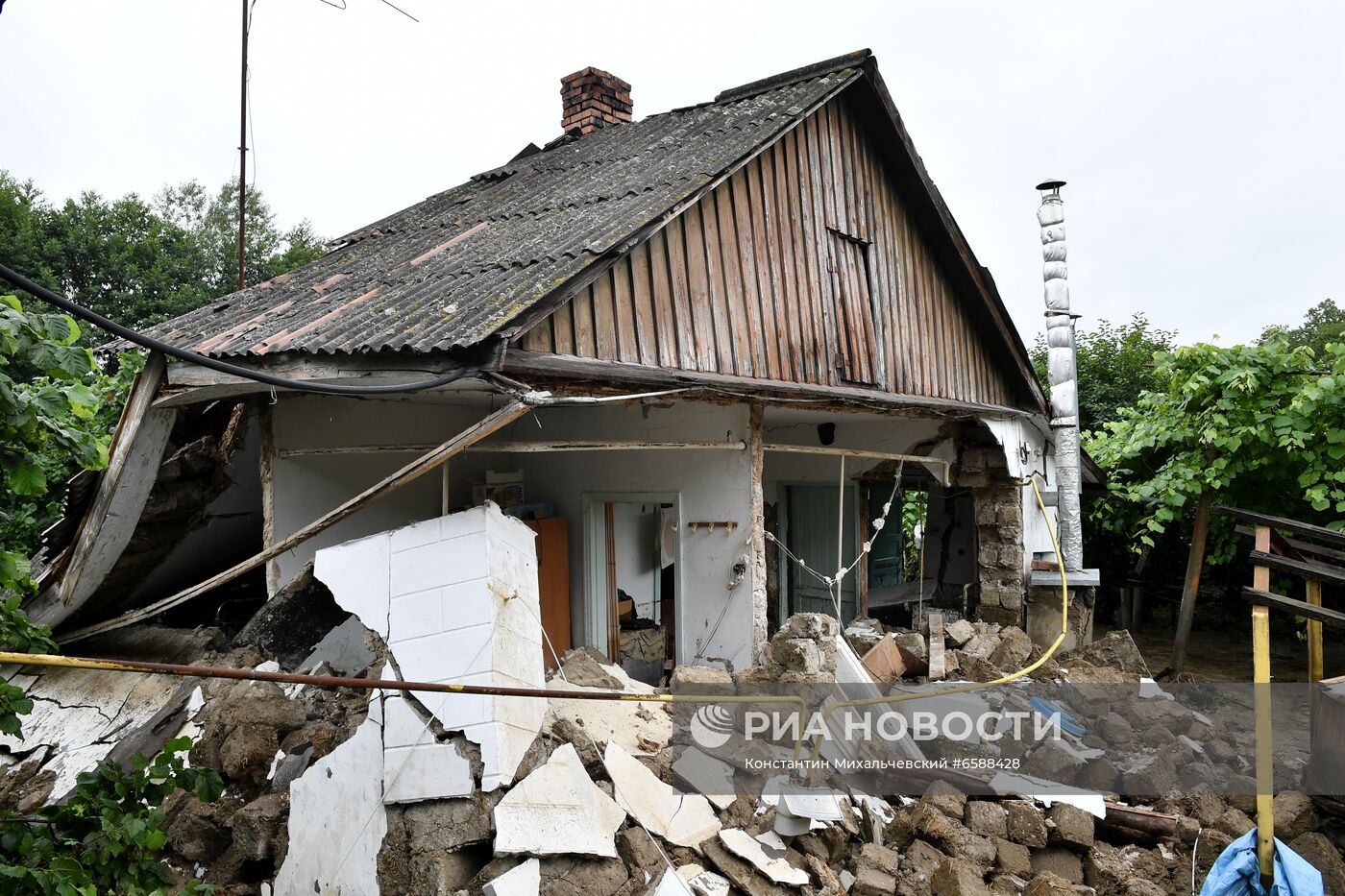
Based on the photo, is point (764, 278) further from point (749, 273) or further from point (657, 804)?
point (657, 804)

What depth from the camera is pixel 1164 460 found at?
11.7 m

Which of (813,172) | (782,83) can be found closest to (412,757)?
(813,172)

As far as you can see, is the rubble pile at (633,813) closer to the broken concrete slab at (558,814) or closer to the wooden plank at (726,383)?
the broken concrete slab at (558,814)

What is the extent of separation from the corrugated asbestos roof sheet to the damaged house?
0.05 metres

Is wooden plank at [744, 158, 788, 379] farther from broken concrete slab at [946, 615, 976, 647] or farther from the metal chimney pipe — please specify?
the metal chimney pipe

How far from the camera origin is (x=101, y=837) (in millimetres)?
3057

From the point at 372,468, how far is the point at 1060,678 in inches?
260

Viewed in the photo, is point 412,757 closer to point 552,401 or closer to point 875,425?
point 552,401

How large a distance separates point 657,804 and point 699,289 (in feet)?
12.1

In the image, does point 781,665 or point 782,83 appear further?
point 782,83

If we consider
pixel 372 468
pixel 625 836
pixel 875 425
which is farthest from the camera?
pixel 875 425

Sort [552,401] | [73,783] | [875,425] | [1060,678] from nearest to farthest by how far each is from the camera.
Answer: [552,401] → [73,783] → [1060,678] → [875,425]

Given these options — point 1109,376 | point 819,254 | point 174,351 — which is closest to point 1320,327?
point 1109,376

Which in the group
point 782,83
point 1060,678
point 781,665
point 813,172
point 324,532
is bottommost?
point 1060,678
